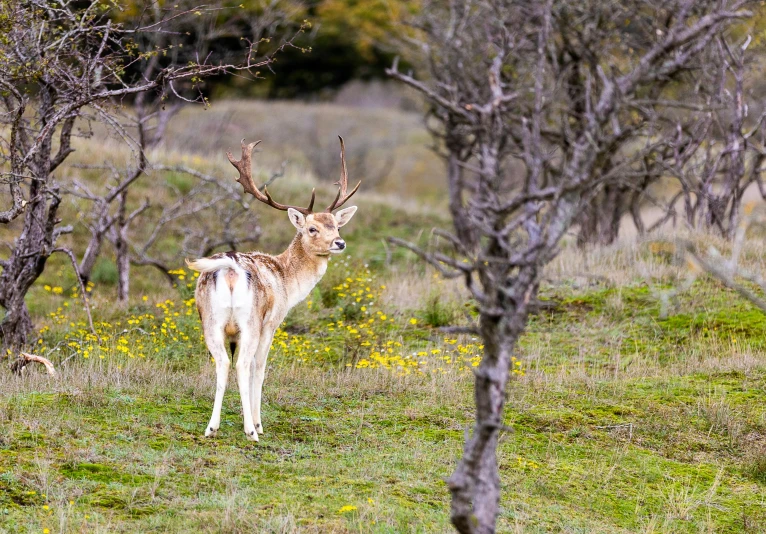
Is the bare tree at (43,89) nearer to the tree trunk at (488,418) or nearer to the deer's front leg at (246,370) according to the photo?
the deer's front leg at (246,370)

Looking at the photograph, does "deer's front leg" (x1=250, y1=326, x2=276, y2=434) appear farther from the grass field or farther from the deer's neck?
the deer's neck

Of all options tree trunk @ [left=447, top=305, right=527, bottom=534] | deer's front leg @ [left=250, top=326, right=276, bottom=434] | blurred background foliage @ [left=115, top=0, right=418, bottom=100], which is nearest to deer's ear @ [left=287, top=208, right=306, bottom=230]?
deer's front leg @ [left=250, top=326, right=276, bottom=434]

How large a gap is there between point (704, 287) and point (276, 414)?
6.29 m

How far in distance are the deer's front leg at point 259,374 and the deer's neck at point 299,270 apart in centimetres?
54

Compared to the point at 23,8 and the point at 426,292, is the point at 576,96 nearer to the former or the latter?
the point at 426,292

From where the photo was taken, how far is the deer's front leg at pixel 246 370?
6875 mm

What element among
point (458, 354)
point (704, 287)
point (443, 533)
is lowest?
point (443, 533)

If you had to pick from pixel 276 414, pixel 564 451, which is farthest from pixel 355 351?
pixel 564 451

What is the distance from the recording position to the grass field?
5.83 metres

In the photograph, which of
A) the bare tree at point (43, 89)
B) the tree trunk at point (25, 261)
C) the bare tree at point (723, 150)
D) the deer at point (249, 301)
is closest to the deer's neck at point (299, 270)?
the deer at point (249, 301)

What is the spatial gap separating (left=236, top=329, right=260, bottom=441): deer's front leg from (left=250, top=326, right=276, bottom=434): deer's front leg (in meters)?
0.10

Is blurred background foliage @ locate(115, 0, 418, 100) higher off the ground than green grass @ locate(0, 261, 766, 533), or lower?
higher

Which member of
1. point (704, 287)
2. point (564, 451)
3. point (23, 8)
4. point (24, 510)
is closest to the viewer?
point (24, 510)

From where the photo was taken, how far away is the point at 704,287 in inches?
452
